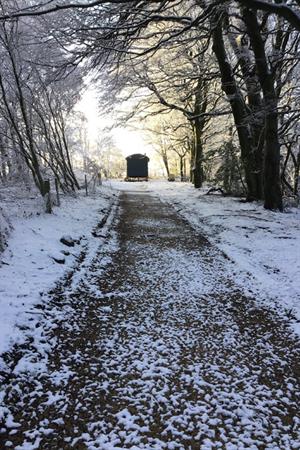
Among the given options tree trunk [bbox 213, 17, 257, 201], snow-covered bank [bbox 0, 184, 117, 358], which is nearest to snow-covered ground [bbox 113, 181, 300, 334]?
tree trunk [bbox 213, 17, 257, 201]

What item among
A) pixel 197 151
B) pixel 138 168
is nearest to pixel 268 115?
pixel 197 151

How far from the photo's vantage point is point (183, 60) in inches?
663

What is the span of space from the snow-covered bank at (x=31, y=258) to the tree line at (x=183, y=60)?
110 inches

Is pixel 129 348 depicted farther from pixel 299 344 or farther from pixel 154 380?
pixel 299 344

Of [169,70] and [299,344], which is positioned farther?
[169,70]

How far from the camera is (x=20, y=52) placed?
39.9 feet

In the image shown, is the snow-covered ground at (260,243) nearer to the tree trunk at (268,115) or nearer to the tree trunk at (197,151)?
the tree trunk at (268,115)

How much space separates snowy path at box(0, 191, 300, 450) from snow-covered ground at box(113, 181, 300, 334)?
462 mm

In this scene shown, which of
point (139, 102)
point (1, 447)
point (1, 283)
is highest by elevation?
point (139, 102)

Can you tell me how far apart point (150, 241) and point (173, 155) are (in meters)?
45.0

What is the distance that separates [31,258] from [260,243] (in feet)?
16.1

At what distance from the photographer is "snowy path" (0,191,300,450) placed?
2578mm

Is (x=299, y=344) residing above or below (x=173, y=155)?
below

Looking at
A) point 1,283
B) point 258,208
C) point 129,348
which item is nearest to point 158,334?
point 129,348
